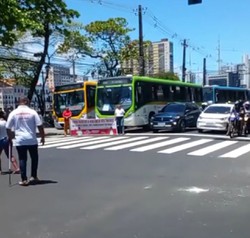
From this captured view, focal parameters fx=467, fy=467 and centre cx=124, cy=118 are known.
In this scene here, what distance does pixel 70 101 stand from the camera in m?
30.8

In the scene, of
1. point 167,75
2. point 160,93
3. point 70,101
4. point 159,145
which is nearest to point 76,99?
point 70,101

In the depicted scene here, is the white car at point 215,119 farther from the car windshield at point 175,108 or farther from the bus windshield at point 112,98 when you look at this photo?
the bus windshield at point 112,98

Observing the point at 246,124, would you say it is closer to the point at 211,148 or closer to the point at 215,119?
the point at 215,119

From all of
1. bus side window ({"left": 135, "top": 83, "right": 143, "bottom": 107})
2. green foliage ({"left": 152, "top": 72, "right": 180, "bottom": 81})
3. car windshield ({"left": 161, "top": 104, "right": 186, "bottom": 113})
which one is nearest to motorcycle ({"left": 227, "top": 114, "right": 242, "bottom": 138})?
car windshield ({"left": 161, "top": 104, "right": 186, "bottom": 113})

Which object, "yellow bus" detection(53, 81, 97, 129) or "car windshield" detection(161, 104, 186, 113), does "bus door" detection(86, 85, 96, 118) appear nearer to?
"yellow bus" detection(53, 81, 97, 129)

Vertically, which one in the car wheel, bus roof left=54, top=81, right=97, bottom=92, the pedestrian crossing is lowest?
the pedestrian crossing

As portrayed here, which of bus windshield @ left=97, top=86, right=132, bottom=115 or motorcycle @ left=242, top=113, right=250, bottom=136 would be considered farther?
bus windshield @ left=97, top=86, right=132, bottom=115

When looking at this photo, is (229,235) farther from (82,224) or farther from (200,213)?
(82,224)

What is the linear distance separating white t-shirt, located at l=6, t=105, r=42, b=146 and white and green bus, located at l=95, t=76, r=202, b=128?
16.4 m

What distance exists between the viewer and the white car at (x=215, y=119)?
2252cm

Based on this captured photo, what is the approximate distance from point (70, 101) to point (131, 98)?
6.47 metres

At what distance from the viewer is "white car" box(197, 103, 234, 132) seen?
2252cm

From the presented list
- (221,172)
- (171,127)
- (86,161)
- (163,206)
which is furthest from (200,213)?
(171,127)

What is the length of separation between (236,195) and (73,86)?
23194 millimetres
